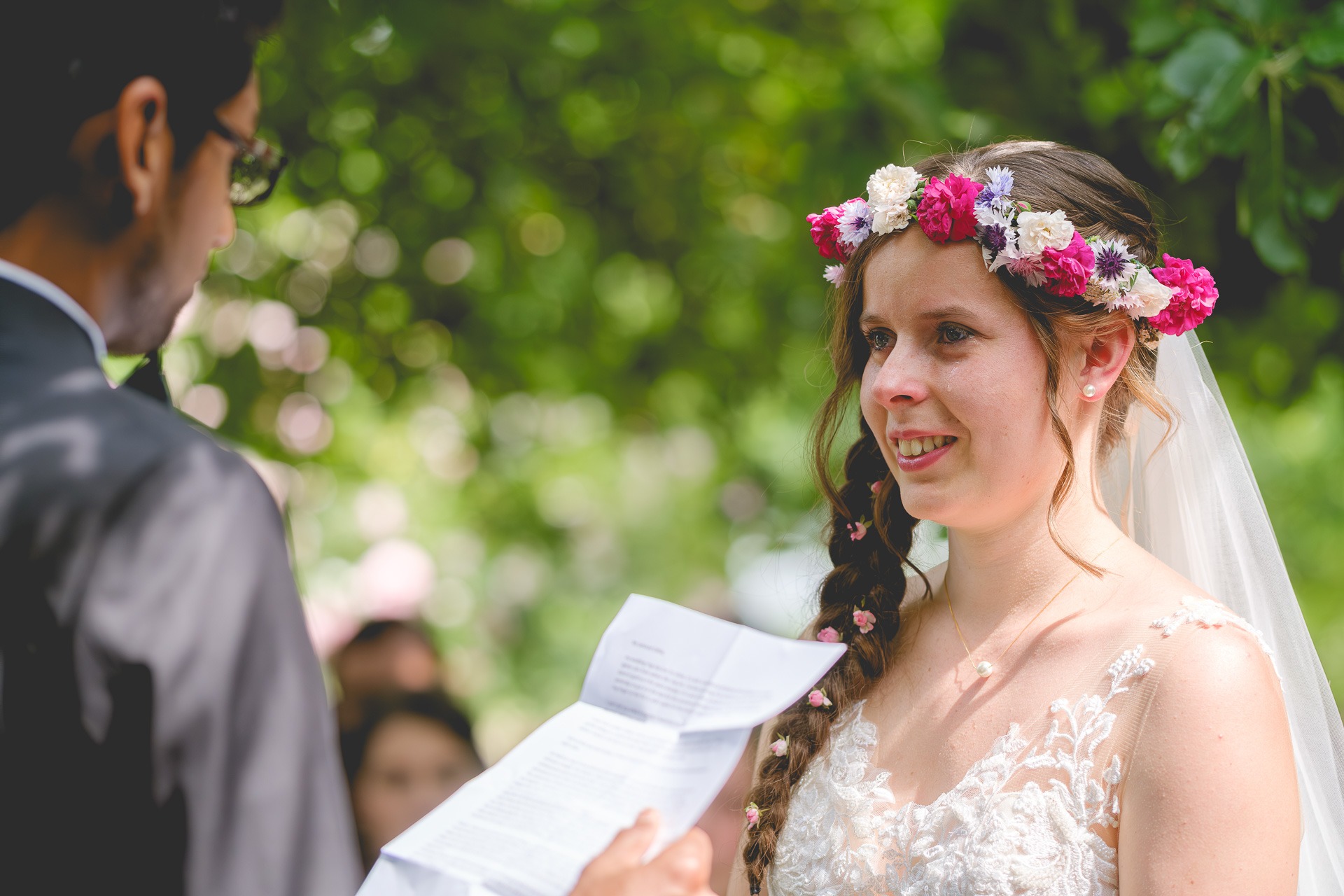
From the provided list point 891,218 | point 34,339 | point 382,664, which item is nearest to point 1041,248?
point 891,218

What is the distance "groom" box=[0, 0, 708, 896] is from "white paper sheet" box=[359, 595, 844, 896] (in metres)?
0.33

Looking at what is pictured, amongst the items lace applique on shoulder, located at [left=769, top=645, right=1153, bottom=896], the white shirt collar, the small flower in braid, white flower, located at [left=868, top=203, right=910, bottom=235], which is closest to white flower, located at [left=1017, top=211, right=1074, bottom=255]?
white flower, located at [left=868, top=203, right=910, bottom=235]

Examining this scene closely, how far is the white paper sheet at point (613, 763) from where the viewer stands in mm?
1665

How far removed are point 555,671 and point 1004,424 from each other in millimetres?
14180

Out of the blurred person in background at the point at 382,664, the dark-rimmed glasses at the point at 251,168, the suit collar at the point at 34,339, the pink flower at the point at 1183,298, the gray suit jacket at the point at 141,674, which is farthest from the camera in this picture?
the blurred person in background at the point at 382,664

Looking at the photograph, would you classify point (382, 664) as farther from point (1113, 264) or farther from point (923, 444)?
point (1113, 264)

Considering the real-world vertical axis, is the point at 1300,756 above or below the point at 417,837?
above

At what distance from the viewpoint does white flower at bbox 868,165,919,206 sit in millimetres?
2482

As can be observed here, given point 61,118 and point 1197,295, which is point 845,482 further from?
point 61,118

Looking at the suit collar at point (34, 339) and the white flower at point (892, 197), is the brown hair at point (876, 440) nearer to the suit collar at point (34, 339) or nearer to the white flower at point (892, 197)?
the white flower at point (892, 197)

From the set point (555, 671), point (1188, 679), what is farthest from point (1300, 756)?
point (555, 671)

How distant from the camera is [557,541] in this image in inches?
376

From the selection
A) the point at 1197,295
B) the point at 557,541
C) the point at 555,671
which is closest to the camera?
the point at 1197,295

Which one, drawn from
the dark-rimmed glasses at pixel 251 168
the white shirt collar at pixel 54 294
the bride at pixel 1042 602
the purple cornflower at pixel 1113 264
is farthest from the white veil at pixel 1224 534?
the white shirt collar at pixel 54 294
